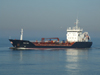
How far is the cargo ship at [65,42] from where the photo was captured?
82312 millimetres

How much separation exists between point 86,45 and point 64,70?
40803 millimetres

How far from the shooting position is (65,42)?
3447 inches

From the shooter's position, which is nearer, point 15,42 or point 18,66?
point 18,66

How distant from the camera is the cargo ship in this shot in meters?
82.3

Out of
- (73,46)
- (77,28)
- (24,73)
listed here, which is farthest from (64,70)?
(77,28)

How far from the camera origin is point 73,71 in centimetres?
4562

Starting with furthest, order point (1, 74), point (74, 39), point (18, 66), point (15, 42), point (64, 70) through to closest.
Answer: point (74, 39) → point (15, 42) → point (18, 66) → point (64, 70) → point (1, 74)

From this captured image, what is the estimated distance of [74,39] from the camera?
88.3 meters

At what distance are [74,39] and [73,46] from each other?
16.4 ft

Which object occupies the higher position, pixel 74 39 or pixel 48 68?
pixel 74 39

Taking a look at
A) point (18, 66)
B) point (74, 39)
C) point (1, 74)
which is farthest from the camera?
point (74, 39)

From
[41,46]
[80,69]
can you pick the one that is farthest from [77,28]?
[80,69]

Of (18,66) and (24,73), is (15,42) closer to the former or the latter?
(18,66)

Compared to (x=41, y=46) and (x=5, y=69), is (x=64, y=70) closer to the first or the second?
(x=5, y=69)
